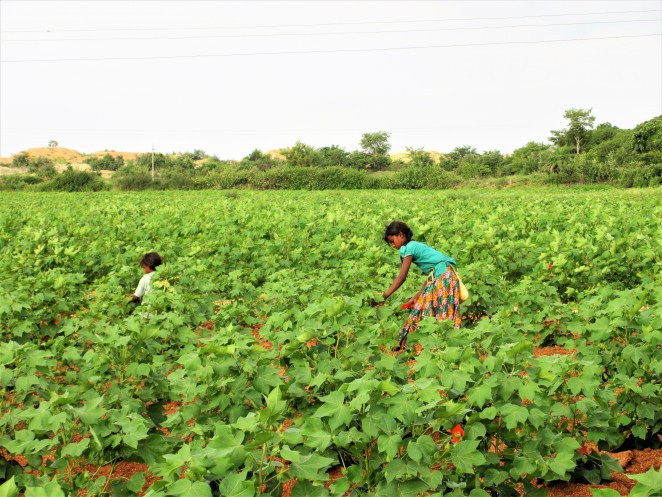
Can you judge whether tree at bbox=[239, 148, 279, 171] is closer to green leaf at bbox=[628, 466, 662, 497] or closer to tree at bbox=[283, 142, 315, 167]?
tree at bbox=[283, 142, 315, 167]

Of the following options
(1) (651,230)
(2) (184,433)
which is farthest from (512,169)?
(2) (184,433)

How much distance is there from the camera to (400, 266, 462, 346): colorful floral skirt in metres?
5.92

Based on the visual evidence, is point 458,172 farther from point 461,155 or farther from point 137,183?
point 137,183

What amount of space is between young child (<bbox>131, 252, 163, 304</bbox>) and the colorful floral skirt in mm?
2862

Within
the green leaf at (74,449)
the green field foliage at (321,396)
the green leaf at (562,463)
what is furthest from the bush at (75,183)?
the green leaf at (562,463)

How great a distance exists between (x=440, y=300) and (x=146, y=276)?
3190 millimetres

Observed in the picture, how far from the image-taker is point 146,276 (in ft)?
22.7

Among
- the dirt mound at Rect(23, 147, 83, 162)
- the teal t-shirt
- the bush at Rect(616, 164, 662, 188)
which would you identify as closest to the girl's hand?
the teal t-shirt

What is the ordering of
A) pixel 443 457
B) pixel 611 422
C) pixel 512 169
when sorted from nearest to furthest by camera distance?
pixel 443 457
pixel 611 422
pixel 512 169

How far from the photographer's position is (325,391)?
11.8ft

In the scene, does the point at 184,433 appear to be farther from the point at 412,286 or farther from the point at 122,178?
the point at 122,178

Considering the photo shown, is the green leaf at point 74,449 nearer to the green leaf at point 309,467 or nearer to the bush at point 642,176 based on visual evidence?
the green leaf at point 309,467

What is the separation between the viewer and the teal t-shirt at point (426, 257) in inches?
237

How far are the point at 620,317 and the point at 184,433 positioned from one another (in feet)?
10.0
